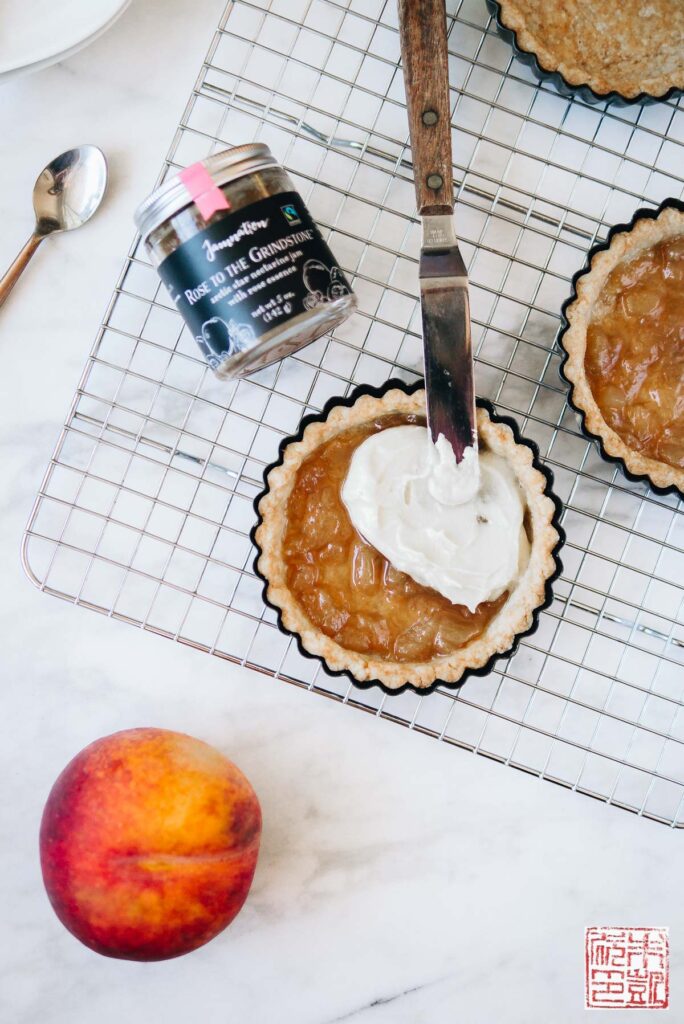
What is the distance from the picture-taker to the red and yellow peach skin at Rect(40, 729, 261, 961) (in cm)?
169

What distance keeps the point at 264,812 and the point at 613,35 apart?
198 centimetres

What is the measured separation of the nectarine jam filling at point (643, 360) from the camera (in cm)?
183

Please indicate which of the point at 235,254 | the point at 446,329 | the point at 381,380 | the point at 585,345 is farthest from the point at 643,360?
the point at 235,254

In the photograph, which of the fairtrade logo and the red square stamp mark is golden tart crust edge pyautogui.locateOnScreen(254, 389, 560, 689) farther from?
the red square stamp mark

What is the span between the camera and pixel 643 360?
1831 mm

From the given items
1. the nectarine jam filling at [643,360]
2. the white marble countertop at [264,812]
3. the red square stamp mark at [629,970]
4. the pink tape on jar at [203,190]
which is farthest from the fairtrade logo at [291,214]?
the red square stamp mark at [629,970]

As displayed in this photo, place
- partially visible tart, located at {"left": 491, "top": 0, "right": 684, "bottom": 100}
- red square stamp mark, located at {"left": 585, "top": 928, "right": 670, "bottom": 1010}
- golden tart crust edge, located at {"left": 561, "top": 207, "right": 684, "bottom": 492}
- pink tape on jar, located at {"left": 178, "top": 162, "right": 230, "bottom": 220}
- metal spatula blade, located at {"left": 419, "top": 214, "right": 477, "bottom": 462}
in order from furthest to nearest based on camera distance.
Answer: red square stamp mark, located at {"left": 585, "top": 928, "right": 670, "bottom": 1010}, partially visible tart, located at {"left": 491, "top": 0, "right": 684, "bottom": 100}, golden tart crust edge, located at {"left": 561, "top": 207, "right": 684, "bottom": 492}, metal spatula blade, located at {"left": 419, "top": 214, "right": 477, "bottom": 462}, pink tape on jar, located at {"left": 178, "top": 162, "right": 230, "bottom": 220}

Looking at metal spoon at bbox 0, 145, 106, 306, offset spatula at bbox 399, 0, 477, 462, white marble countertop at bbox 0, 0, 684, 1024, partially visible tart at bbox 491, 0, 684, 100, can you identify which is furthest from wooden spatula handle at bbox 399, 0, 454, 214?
metal spoon at bbox 0, 145, 106, 306

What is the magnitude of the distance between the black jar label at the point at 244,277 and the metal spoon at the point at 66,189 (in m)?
0.51

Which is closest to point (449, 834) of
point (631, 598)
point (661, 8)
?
point (631, 598)

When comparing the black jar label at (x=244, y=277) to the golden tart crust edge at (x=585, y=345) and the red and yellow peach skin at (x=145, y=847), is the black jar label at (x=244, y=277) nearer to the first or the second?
the golden tart crust edge at (x=585, y=345)

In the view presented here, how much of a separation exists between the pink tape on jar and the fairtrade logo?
0.12 m

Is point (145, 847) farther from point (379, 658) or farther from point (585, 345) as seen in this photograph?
point (585, 345)

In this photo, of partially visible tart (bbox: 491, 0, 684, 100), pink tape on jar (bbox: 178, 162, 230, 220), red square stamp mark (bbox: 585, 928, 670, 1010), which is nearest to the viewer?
pink tape on jar (bbox: 178, 162, 230, 220)
